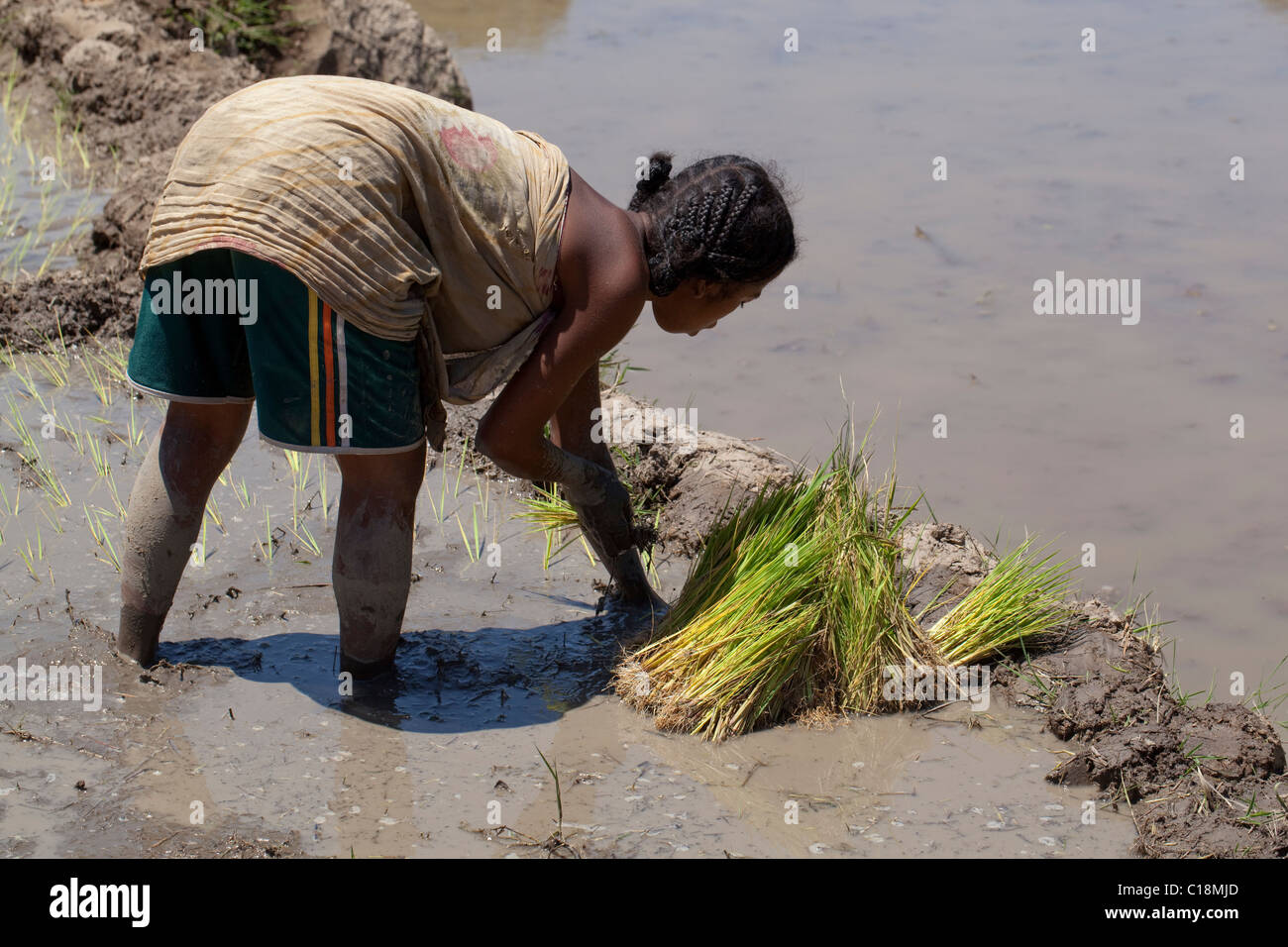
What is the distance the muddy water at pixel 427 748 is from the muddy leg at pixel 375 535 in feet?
0.87

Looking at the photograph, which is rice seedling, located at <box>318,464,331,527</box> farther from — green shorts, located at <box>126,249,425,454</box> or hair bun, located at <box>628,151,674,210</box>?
hair bun, located at <box>628,151,674,210</box>

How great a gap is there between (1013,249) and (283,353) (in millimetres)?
4577

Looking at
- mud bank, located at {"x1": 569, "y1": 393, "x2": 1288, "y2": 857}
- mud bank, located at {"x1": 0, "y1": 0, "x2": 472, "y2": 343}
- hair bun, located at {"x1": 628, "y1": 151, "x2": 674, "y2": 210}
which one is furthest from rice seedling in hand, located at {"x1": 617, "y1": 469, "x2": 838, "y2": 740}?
mud bank, located at {"x1": 0, "y1": 0, "x2": 472, "y2": 343}

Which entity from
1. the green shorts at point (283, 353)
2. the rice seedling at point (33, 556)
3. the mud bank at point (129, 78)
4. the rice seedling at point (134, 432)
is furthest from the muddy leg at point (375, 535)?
the mud bank at point (129, 78)

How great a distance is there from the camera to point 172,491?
9.46ft

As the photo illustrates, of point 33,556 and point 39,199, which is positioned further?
point 39,199

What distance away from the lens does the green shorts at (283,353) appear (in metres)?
2.57

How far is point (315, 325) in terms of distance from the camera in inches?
101

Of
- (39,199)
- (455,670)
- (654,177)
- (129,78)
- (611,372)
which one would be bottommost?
(455,670)

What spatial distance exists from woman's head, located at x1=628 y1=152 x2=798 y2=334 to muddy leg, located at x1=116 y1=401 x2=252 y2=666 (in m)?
1.00

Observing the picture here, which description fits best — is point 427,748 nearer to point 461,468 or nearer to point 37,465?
point 461,468

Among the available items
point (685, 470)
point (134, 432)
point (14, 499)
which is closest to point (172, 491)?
point (14, 499)
